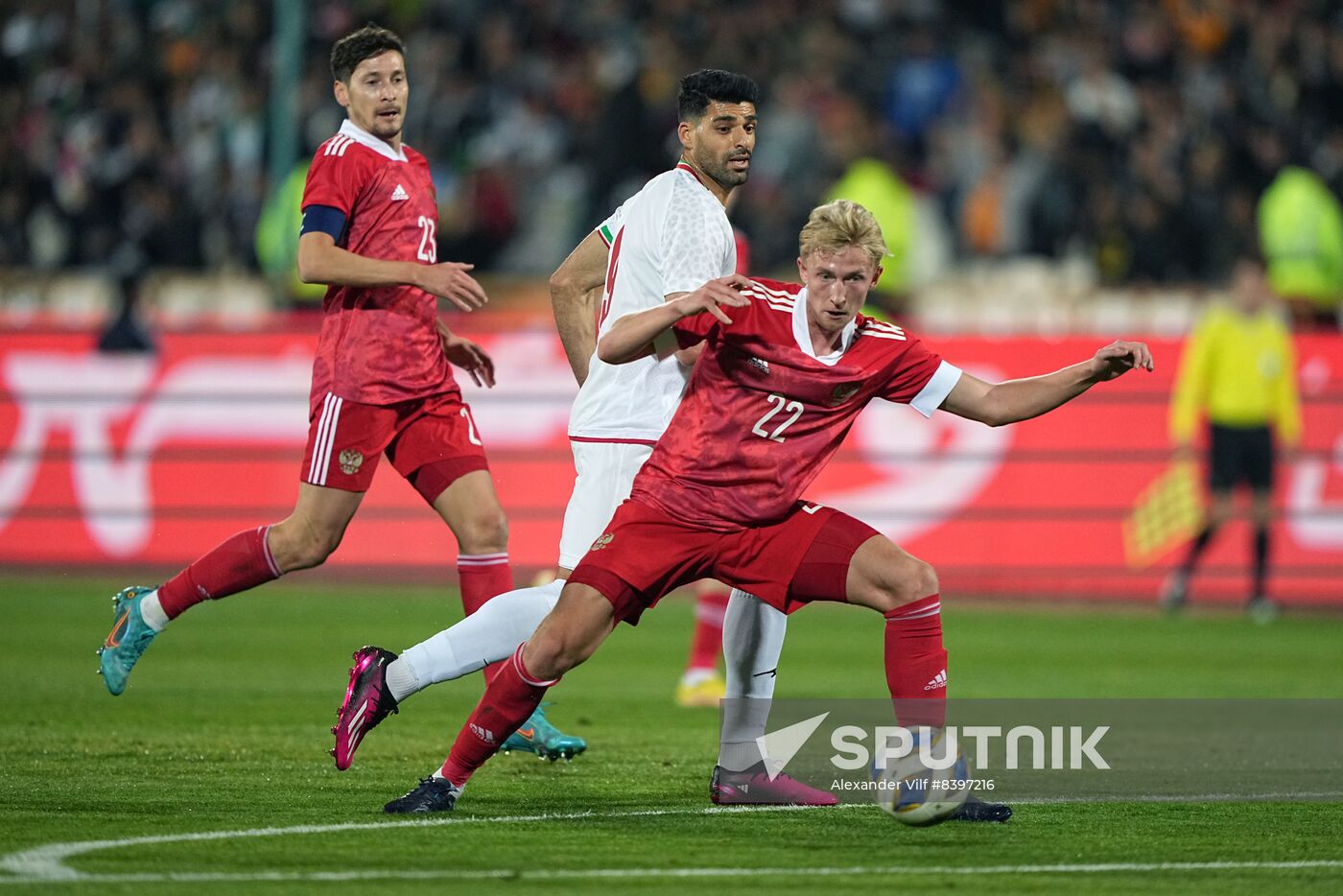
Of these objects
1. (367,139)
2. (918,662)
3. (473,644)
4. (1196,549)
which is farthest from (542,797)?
(1196,549)

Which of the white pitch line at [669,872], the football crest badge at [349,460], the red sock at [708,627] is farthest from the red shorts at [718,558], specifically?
the red sock at [708,627]

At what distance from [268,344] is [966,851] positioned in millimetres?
10241

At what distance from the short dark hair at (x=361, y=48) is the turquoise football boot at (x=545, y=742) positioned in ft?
8.12

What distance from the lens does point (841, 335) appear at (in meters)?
6.24

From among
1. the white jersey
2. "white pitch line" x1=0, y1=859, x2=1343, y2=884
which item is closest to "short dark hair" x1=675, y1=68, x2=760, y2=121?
the white jersey

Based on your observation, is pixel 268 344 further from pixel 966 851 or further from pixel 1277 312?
pixel 966 851

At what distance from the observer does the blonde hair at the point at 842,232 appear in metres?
6.09

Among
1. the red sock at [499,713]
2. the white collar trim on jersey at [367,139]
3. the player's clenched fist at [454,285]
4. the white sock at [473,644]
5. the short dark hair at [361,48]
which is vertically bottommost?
the red sock at [499,713]

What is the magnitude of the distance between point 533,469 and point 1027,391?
29.3 feet

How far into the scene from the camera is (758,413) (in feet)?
20.3

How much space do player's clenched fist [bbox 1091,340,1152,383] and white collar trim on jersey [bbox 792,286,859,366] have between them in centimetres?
73

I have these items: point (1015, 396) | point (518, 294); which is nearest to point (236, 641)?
point (518, 294)

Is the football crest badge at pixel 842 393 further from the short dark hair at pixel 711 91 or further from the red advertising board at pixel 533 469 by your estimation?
the red advertising board at pixel 533 469

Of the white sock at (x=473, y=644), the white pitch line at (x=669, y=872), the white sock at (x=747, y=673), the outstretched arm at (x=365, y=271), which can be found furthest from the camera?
the outstretched arm at (x=365, y=271)
